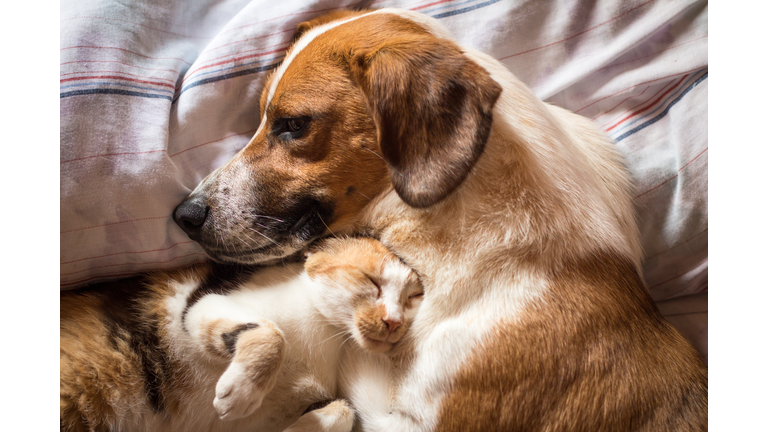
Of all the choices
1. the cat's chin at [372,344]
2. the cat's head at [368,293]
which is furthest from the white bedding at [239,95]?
the cat's chin at [372,344]

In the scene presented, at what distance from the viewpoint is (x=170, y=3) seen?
3.69ft

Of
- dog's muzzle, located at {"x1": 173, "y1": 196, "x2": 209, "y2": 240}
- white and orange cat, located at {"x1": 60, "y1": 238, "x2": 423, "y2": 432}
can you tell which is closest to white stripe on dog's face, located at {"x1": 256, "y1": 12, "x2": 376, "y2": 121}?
dog's muzzle, located at {"x1": 173, "y1": 196, "x2": 209, "y2": 240}

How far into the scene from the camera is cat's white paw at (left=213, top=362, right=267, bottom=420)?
819mm

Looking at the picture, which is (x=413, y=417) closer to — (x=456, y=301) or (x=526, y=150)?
(x=456, y=301)

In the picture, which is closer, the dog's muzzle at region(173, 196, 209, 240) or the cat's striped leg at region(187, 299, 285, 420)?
the cat's striped leg at region(187, 299, 285, 420)

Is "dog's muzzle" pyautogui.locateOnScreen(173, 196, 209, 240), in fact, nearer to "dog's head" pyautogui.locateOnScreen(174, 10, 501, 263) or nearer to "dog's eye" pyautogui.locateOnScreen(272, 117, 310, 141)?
"dog's head" pyautogui.locateOnScreen(174, 10, 501, 263)

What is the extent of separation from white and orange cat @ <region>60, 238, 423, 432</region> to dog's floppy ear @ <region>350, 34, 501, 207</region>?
0.20 m

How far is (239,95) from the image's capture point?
1128mm

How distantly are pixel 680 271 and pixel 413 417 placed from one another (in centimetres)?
77

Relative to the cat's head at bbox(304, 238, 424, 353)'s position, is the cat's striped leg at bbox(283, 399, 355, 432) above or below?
below

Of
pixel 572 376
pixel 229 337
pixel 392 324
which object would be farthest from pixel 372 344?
pixel 572 376

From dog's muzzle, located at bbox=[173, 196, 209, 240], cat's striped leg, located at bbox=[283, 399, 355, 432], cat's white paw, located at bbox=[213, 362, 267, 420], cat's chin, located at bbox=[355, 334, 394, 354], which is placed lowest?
cat's striped leg, located at bbox=[283, 399, 355, 432]

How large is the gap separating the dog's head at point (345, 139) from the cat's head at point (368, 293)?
90mm

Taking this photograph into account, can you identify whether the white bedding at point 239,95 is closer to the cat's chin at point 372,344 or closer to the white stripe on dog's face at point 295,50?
the white stripe on dog's face at point 295,50
